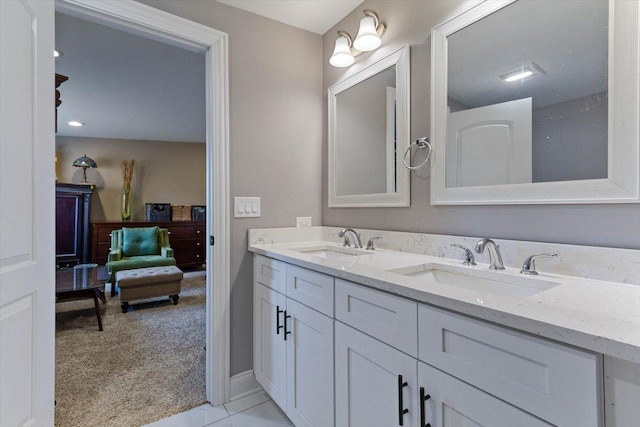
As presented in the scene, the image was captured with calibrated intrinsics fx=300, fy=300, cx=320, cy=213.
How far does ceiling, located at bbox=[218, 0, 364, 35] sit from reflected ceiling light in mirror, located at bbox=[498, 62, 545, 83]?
109 cm

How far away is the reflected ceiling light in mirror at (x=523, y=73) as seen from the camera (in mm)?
1107

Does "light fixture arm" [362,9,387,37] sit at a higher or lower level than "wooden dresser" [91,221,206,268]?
higher

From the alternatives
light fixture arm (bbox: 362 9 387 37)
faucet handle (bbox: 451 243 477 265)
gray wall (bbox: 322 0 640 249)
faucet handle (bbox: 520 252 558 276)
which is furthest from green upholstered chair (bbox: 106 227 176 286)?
faucet handle (bbox: 520 252 558 276)

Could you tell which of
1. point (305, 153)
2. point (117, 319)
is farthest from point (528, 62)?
point (117, 319)

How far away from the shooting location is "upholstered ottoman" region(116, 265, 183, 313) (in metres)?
3.23

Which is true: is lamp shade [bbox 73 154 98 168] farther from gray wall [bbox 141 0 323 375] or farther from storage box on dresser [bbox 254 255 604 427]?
storage box on dresser [bbox 254 255 604 427]

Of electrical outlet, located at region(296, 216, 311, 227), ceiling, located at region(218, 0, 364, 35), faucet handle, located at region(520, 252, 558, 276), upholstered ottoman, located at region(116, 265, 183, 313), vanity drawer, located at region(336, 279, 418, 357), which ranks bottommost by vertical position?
upholstered ottoman, located at region(116, 265, 183, 313)

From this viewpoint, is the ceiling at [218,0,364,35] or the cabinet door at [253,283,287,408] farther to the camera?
the ceiling at [218,0,364,35]

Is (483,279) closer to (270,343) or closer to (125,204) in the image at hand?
(270,343)

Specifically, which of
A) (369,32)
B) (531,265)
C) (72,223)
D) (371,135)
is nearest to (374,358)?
(531,265)
